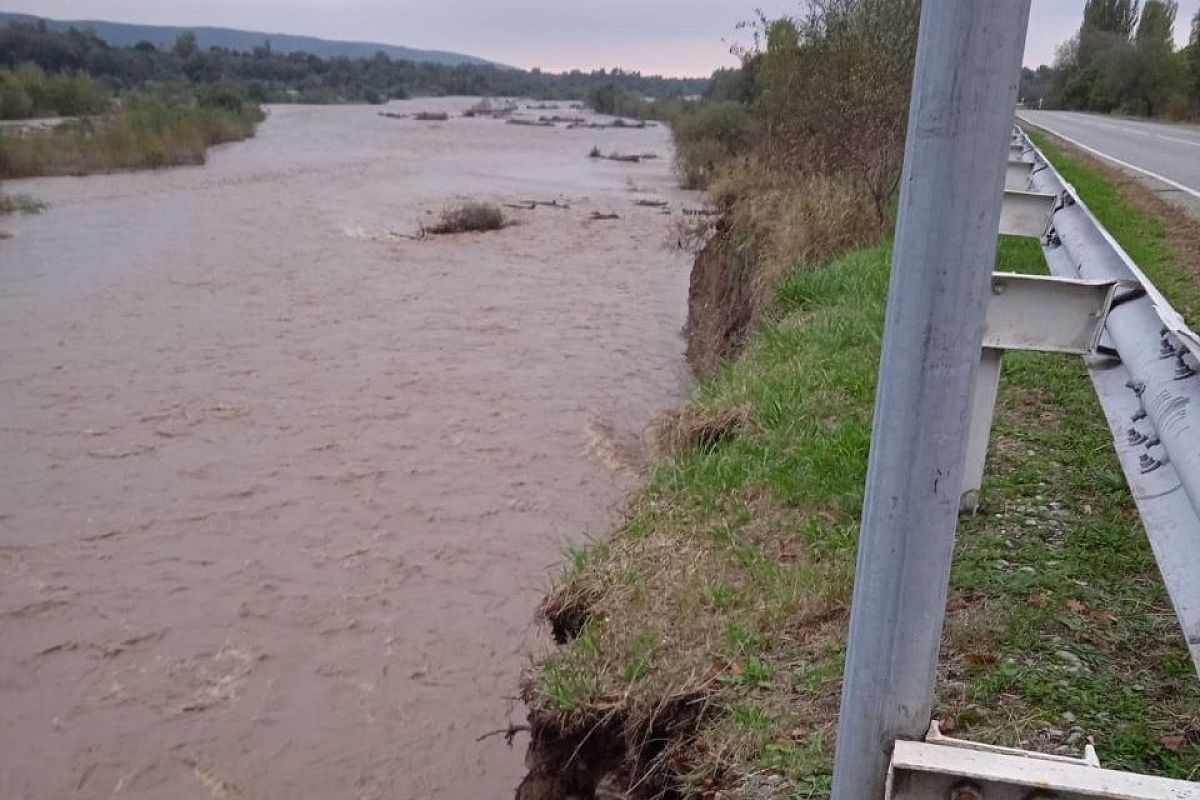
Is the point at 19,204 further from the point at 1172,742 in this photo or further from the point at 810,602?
the point at 1172,742

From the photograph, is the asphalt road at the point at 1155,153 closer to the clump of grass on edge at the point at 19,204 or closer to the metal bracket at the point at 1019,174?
the metal bracket at the point at 1019,174

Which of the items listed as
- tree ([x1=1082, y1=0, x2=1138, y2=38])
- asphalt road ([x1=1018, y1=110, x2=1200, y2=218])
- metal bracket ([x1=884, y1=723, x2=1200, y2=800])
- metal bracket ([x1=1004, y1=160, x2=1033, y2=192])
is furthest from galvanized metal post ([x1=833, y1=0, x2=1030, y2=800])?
tree ([x1=1082, y1=0, x2=1138, y2=38])

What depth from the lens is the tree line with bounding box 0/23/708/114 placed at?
5515 cm

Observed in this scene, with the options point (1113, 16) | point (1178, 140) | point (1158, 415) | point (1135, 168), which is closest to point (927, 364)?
point (1158, 415)

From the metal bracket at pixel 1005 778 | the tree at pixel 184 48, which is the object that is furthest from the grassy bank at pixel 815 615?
the tree at pixel 184 48

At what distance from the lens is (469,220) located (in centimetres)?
1994

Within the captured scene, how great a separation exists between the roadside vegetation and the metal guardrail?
62 centimetres

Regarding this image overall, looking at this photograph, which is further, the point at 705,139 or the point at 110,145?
the point at 110,145

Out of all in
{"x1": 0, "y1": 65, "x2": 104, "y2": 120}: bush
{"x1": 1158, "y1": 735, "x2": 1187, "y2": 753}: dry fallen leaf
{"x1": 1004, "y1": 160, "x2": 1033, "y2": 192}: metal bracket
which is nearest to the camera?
{"x1": 1158, "y1": 735, "x2": 1187, "y2": 753}: dry fallen leaf

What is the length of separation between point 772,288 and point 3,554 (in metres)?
6.68

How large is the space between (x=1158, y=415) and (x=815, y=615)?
4.51 ft

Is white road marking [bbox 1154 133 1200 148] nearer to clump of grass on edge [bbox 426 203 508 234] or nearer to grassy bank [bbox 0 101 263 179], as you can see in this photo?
clump of grass on edge [bbox 426 203 508 234]

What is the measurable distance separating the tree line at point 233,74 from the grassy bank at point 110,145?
35.2ft

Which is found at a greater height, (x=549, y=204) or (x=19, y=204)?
(x=19, y=204)
